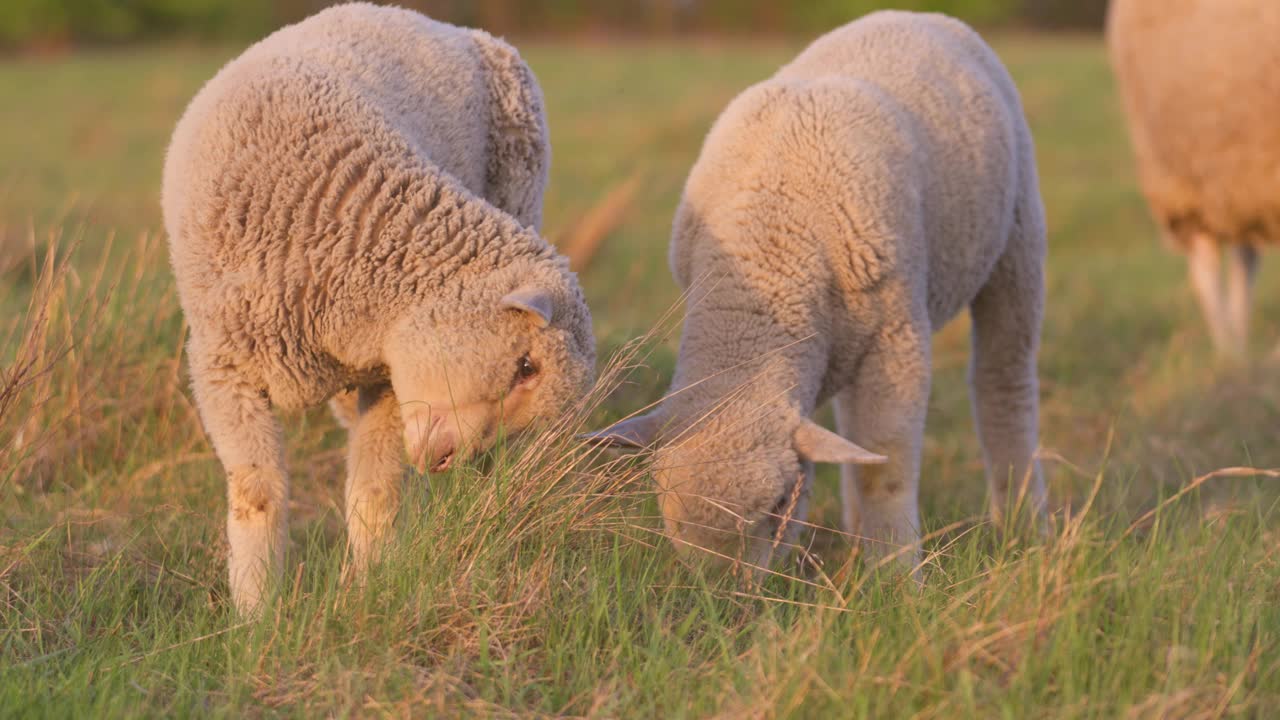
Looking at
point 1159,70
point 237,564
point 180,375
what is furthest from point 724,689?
point 1159,70

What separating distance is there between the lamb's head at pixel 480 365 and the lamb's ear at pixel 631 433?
0.15 meters

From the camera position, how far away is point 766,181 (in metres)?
4.03

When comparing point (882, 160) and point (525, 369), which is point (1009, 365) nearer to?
point (882, 160)

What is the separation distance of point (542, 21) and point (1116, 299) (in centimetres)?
3907

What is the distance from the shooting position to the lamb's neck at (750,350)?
373 cm

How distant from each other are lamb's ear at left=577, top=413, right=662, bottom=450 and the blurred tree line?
28843 millimetres

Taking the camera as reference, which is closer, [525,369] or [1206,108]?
[525,369]

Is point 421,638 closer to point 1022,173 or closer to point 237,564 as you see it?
point 237,564

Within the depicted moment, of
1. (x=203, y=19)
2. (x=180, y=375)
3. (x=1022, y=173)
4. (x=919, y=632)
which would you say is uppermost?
(x=1022, y=173)

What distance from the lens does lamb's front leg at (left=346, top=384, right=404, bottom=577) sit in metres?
3.80

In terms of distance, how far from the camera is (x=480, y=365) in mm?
3361

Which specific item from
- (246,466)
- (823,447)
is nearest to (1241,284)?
(823,447)

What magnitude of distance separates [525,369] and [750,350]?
74 cm

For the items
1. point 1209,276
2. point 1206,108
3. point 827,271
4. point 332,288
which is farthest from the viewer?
point 1209,276
